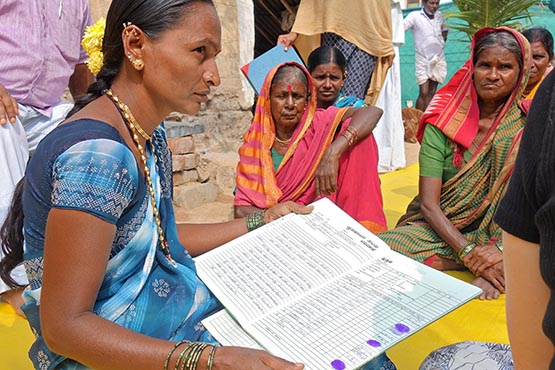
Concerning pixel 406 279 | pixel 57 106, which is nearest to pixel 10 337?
pixel 57 106

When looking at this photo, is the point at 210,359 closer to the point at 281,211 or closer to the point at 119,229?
Answer: the point at 119,229

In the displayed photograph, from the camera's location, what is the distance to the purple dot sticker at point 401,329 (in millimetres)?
1148

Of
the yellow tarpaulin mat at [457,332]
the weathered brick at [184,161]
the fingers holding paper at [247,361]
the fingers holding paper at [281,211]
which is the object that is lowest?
the weathered brick at [184,161]

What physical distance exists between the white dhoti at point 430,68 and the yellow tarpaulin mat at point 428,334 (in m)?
5.80

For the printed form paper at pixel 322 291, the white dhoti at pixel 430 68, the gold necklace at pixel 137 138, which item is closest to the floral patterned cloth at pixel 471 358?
the printed form paper at pixel 322 291

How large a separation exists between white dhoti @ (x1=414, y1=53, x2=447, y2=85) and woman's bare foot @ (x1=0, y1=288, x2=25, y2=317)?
21.7ft

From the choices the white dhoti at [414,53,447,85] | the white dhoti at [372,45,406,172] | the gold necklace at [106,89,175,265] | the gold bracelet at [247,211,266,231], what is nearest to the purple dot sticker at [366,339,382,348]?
the gold necklace at [106,89,175,265]

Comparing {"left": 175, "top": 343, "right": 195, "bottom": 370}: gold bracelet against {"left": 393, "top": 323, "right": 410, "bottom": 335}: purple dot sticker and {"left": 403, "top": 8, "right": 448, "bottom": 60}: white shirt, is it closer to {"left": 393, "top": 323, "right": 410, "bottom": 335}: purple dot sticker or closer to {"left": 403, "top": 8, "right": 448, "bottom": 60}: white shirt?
{"left": 393, "top": 323, "right": 410, "bottom": 335}: purple dot sticker

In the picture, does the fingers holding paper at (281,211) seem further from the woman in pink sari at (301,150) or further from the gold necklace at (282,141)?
the gold necklace at (282,141)

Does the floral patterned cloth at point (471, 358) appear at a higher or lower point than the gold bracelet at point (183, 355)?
lower

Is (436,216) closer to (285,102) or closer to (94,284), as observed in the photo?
(285,102)

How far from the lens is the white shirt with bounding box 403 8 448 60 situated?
7355 millimetres

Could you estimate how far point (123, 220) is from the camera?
1122 mm

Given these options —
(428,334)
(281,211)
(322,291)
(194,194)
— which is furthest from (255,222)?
(194,194)
